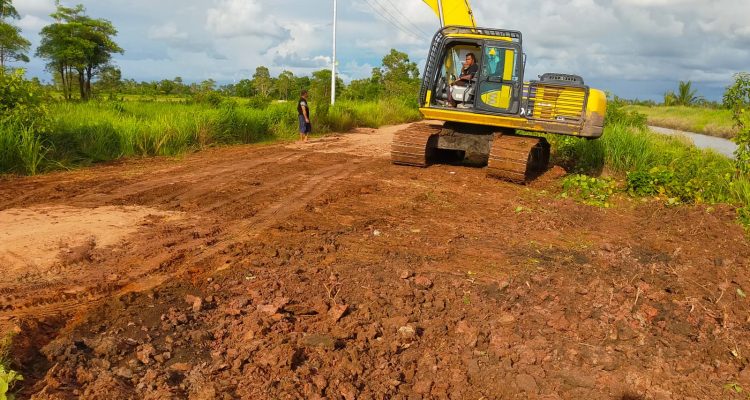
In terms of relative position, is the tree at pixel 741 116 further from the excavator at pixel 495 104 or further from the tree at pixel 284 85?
the tree at pixel 284 85

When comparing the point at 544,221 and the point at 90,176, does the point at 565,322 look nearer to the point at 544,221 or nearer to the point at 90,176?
the point at 544,221

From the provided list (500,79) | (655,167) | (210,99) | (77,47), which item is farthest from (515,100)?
(77,47)

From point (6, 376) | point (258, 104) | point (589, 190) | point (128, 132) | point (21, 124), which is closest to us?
point (6, 376)

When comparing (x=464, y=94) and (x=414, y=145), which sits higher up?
(x=464, y=94)

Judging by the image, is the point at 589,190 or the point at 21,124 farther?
the point at 21,124

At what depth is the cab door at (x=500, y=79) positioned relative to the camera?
9148mm

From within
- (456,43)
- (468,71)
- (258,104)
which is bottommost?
(258,104)

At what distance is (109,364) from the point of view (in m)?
3.08

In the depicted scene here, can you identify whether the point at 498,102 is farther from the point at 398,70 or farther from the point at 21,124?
the point at 398,70

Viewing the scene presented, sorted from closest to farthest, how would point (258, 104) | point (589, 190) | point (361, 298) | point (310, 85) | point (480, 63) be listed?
1. point (361, 298)
2. point (589, 190)
3. point (480, 63)
4. point (258, 104)
5. point (310, 85)

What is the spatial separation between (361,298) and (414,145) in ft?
20.4

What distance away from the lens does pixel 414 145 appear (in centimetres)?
1003

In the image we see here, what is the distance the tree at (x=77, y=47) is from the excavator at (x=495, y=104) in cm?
1642

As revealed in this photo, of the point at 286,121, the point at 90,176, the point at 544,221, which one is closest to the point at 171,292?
the point at 544,221
